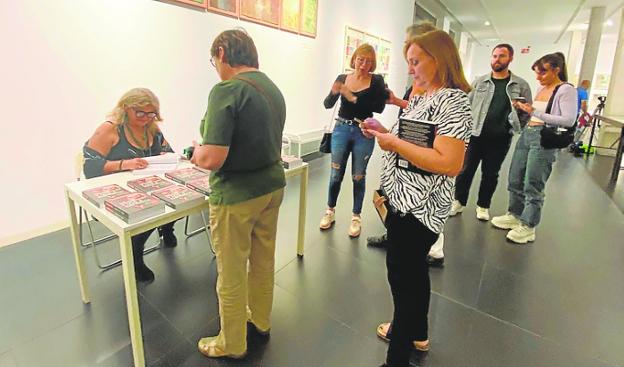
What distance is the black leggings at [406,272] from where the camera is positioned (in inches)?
50.3

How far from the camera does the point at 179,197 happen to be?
1.51 m

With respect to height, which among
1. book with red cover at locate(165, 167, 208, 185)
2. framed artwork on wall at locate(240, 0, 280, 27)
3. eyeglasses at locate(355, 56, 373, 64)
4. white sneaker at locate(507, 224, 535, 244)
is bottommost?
white sneaker at locate(507, 224, 535, 244)

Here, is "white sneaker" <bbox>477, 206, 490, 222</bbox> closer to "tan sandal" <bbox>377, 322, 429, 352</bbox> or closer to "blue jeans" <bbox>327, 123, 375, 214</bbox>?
"blue jeans" <bbox>327, 123, 375, 214</bbox>

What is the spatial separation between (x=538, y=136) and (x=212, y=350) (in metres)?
2.68

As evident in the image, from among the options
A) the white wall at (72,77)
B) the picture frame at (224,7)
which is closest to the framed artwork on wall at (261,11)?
the picture frame at (224,7)

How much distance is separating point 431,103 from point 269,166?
2.19ft

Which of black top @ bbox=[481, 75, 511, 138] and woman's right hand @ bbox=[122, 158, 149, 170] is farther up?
black top @ bbox=[481, 75, 511, 138]

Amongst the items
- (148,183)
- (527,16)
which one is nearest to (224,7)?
(148,183)

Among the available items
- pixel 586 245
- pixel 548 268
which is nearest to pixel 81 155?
pixel 548 268

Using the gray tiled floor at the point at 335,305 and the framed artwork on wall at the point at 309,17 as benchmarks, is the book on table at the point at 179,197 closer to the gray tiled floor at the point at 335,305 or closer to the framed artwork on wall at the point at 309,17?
the gray tiled floor at the point at 335,305

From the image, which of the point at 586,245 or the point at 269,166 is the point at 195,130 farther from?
the point at 586,245

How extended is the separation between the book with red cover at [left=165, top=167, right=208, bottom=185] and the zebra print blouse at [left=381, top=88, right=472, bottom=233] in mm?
992

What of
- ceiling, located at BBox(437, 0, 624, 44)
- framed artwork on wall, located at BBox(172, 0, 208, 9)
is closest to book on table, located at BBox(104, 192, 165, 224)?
framed artwork on wall, located at BBox(172, 0, 208, 9)

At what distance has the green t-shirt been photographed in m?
1.18
